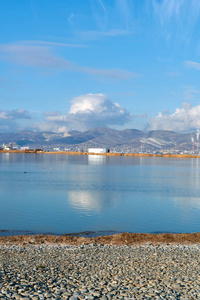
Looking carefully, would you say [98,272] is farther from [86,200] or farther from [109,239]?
[86,200]

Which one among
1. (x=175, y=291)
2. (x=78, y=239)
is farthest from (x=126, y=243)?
(x=175, y=291)

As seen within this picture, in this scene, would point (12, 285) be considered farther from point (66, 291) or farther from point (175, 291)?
point (175, 291)

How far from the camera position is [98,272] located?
1691cm

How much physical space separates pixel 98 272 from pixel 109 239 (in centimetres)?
894

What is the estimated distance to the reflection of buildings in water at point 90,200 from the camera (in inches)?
1644

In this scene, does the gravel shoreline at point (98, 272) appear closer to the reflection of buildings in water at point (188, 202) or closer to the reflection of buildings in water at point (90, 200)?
the reflection of buildings in water at point (90, 200)

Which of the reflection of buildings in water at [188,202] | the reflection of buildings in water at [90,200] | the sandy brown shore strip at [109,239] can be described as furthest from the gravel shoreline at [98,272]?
the reflection of buildings in water at [188,202]

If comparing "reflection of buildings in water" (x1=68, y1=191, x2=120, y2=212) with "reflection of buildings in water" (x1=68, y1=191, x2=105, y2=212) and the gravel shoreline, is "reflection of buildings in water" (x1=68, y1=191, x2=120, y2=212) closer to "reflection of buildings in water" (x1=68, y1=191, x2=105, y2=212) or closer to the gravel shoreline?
"reflection of buildings in water" (x1=68, y1=191, x2=105, y2=212)

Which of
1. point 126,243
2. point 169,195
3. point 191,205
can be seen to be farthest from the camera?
point 169,195

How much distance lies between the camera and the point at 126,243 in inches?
972

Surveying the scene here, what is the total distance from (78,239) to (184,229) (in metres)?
11.5

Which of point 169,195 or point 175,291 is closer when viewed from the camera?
point 175,291

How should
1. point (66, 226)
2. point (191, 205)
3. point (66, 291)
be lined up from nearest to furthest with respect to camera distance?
1. point (66, 291)
2. point (66, 226)
3. point (191, 205)

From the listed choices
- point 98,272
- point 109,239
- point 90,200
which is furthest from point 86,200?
point 98,272
